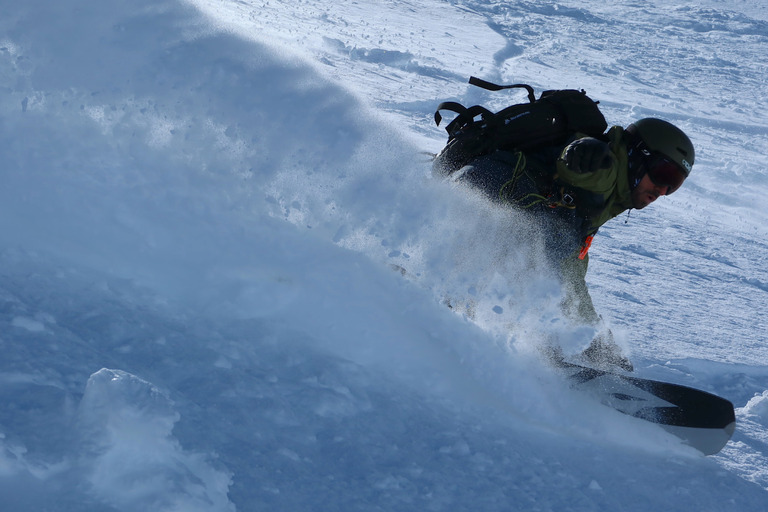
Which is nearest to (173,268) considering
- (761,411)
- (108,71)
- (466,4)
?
(108,71)

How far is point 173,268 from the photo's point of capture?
10.4ft

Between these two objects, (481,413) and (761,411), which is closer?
(481,413)

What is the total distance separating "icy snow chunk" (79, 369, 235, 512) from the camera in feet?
6.32

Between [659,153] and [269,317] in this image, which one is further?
[659,153]

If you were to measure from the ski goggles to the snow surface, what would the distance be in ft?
2.25

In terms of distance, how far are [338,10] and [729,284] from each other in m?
10.4

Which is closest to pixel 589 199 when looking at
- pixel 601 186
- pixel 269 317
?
pixel 601 186

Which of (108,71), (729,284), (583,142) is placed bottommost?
(729,284)

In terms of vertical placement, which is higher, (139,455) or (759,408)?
(139,455)

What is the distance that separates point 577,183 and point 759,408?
1.53 m

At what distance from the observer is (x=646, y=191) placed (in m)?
3.68

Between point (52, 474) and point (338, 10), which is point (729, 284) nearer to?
point (52, 474)

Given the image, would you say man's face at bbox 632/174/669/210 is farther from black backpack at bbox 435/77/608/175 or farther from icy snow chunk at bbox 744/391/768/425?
icy snow chunk at bbox 744/391/768/425

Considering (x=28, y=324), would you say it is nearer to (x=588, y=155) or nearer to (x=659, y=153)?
(x=588, y=155)
